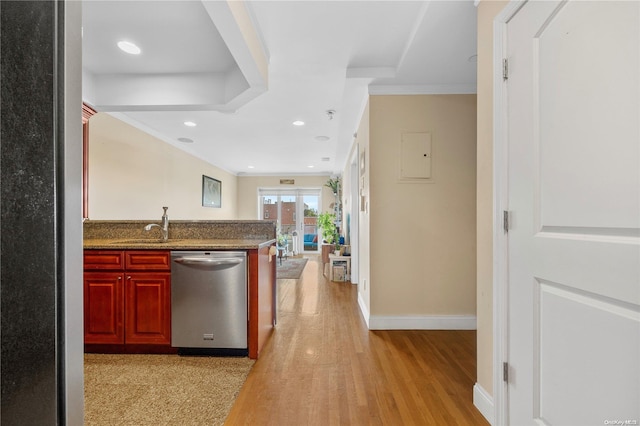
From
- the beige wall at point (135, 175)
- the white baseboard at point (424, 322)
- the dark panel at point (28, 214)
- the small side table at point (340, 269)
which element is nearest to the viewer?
the dark panel at point (28, 214)

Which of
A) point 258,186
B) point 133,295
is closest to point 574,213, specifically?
point 133,295

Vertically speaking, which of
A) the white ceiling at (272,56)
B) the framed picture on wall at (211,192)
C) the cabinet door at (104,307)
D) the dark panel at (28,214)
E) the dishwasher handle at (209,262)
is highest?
the white ceiling at (272,56)

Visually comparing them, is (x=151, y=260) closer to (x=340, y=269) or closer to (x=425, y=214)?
(x=425, y=214)

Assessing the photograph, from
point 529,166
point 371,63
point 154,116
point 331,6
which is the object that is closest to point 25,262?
point 529,166

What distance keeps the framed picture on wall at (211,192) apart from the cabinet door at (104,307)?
4522mm

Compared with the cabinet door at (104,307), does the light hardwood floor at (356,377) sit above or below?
below

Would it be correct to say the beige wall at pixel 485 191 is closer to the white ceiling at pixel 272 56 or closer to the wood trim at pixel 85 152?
the white ceiling at pixel 272 56

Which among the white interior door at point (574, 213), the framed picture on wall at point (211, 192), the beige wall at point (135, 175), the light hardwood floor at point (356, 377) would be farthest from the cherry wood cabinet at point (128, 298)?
the framed picture on wall at point (211, 192)

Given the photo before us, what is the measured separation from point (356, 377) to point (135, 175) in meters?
3.83

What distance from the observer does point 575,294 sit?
3.56ft

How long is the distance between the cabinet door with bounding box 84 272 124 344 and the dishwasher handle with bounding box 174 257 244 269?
557 mm

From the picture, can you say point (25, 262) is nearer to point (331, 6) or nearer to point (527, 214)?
point (527, 214)

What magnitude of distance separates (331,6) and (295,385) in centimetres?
239

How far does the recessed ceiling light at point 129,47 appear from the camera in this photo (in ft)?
7.95
